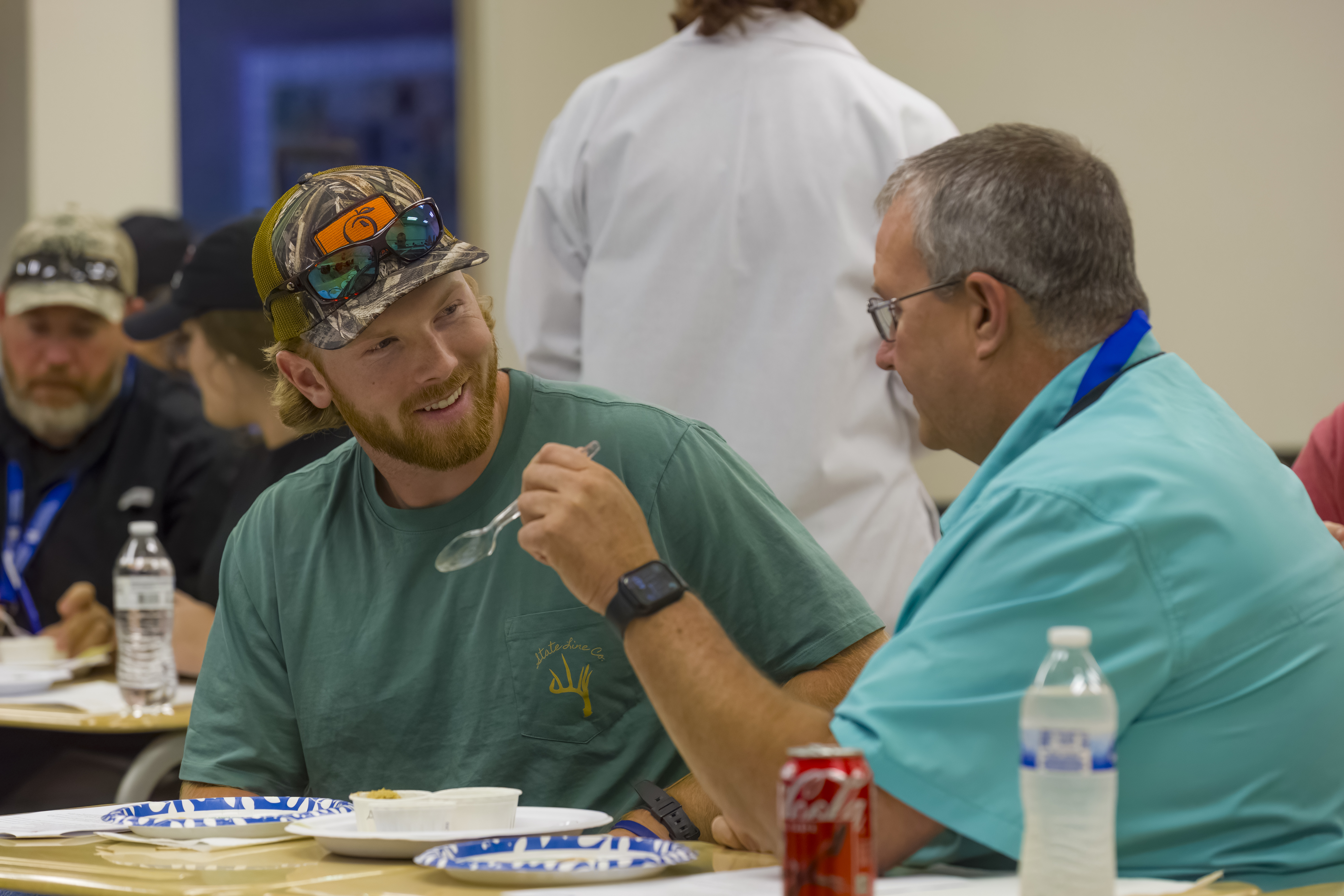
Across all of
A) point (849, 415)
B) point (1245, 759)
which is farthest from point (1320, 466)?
point (1245, 759)

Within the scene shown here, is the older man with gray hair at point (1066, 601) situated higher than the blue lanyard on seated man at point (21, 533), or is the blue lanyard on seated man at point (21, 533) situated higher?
the older man with gray hair at point (1066, 601)

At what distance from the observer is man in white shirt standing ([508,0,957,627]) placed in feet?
8.36

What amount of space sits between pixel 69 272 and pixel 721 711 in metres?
3.09

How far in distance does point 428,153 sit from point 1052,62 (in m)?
2.34

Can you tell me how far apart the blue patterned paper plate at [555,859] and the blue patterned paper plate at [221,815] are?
24cm

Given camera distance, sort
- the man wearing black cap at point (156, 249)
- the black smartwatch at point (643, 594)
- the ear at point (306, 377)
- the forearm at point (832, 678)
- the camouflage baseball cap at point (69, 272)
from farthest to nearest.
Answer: the man wearing black cap at point (156, 249) < the camouflage baseball cap at point (69, 272) < the ear at point (306, 377) < the forearm at point (832, 678) < the black smartwatch at point (643, 594)

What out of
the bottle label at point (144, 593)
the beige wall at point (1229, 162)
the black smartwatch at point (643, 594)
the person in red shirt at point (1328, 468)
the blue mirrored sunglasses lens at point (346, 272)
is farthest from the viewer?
the beige wall at point (1229, 162)

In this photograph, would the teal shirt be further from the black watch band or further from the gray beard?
the gray beard

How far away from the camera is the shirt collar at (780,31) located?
8.62ft

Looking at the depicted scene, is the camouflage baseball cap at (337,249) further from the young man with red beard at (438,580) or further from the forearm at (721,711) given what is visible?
the forearm at (721,711)

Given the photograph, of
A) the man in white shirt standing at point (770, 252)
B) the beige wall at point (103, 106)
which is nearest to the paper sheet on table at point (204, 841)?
the man in white shirt standing at point (770, 252)

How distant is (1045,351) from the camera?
140 centimetres

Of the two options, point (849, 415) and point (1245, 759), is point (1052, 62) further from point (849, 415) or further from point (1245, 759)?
point (1245, 759)

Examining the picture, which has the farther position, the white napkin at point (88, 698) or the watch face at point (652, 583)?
the white napkin at point (88, 698)
